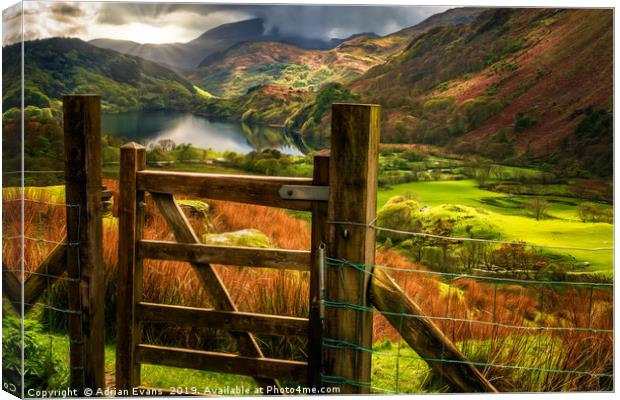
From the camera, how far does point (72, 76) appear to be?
1097 cm

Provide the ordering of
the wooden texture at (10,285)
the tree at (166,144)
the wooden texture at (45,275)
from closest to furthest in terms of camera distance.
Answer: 1. the wooden texture at (10,285)
2. the wooden texture at (45,275)
3. the tree at (166,144)

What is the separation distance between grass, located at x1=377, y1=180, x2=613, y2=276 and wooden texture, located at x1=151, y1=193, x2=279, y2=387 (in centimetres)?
513

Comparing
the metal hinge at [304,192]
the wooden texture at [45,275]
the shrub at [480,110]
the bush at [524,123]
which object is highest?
the shrub at [480,110]

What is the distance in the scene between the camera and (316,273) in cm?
440

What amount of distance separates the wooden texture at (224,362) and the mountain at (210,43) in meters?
5.45

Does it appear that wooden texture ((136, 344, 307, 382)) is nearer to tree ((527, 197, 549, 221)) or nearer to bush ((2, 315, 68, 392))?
bush ((2, 315, 68, 392))

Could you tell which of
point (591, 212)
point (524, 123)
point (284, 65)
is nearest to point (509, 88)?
point (524, 123)

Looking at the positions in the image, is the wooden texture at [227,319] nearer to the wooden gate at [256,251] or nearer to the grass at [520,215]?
the wooden gate at [256,251]

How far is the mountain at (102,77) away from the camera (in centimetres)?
1002

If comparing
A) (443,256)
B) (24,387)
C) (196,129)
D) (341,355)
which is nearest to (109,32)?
(196,129)

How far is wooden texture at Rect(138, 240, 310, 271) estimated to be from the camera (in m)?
4.48

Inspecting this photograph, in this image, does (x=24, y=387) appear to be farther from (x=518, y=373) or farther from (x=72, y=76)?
(x=72, y=76)

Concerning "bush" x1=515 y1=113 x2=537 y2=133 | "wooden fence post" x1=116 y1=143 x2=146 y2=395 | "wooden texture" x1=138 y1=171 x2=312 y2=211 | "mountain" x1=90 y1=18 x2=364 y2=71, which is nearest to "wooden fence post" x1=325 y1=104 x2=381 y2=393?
"wooden texture" x1=138 y1=171 x2=312 y2=211

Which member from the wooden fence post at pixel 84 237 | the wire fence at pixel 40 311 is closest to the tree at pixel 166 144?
the wire fence at pixel 40 311
